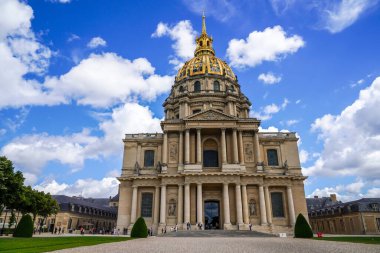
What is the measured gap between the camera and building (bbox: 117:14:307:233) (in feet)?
115

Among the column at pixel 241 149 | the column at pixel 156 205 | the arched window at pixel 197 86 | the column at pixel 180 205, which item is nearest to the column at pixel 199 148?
the column at pixel 180 205

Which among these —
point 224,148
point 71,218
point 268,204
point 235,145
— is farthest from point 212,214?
point 71,218

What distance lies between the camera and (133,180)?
37.9 meters

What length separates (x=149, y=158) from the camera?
132 ft

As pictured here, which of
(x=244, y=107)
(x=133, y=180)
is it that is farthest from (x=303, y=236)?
(x=244, y=107)

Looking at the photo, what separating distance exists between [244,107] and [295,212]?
63.8ft

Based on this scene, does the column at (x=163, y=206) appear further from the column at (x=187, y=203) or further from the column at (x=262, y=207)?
the column at (x=262, y=207)

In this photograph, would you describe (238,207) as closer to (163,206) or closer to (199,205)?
(199,205)

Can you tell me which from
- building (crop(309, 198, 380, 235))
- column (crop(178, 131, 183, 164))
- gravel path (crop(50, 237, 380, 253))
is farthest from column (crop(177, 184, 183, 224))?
building (crop(309, 198, 380, 235))

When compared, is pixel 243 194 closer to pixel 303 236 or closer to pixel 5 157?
pixel 303 236

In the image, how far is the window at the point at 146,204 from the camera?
3712cm

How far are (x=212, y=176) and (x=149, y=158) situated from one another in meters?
9.63

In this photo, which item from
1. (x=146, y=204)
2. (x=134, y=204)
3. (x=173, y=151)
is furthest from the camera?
(x=173, y=151)

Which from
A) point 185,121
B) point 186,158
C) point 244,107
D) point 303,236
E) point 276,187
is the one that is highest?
point 244,107
